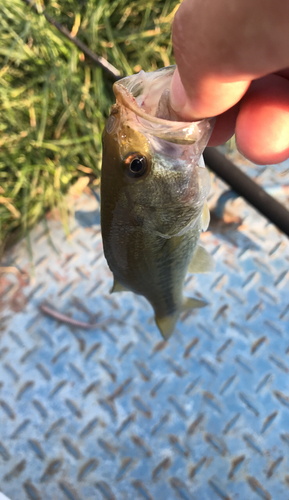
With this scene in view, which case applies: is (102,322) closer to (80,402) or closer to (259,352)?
(80,402)

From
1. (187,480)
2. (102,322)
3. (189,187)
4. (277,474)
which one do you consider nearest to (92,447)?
(187,480)

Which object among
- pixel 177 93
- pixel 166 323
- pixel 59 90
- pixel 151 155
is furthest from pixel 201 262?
pixel 59 90

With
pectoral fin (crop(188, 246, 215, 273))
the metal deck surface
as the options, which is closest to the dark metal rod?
the metal deck surface

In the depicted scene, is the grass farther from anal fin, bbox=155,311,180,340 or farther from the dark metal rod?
anal fin, bbox=155,311,180,340

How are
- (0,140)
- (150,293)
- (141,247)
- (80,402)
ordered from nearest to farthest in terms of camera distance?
(141,247) → (150,293) → (80,402) → (0,140)

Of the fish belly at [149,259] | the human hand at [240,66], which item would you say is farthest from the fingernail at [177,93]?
the fish belly at [149,259]

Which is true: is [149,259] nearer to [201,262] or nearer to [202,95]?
[201,262]

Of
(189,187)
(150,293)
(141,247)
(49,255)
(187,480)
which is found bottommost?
(187,480)
